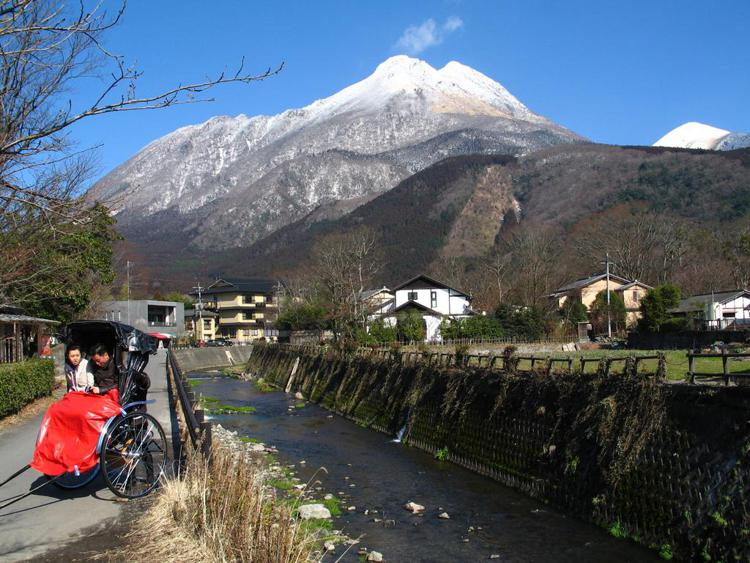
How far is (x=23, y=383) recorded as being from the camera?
1897 centimetres

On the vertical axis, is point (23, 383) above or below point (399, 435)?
above

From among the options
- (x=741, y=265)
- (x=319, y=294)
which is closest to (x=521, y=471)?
(x=319, y=294)

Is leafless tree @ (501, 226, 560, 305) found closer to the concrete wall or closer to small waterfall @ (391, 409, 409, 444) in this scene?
the concrete wall

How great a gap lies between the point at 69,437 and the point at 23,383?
12961 mm

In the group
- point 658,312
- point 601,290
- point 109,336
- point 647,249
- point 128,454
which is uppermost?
point 647,249

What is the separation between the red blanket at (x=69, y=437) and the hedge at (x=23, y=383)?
10.5m

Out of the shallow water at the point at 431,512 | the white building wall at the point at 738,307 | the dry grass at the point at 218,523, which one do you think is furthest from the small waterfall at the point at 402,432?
the white building wall at the point at 738,307

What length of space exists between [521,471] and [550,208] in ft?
408

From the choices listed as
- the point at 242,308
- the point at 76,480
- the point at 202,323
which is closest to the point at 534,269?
the point at 242,308

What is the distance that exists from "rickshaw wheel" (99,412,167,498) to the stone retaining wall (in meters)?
7.52

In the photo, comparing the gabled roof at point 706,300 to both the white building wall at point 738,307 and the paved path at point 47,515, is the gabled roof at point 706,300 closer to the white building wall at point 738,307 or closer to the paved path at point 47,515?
the white building wall at point 738,307

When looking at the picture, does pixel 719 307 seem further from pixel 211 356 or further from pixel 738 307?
pixel 211 356

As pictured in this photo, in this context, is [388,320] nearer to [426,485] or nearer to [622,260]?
[622,260]

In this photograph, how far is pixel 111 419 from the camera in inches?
319
